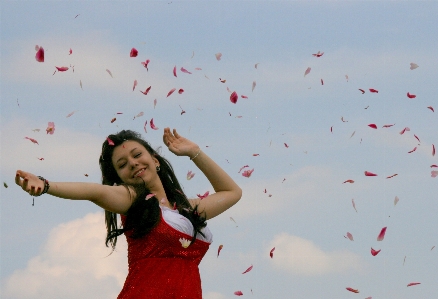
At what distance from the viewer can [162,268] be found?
6.73 m

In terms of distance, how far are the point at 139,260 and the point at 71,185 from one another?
122 centimetres

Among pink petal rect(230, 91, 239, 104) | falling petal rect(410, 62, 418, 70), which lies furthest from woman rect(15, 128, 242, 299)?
falling petal rect(410, 62, 418, 70)

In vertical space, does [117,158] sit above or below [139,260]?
above

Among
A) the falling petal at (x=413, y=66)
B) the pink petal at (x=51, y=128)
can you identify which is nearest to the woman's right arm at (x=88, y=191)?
the pink petal at (x=51, y=128)

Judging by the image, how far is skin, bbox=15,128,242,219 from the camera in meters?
6.33

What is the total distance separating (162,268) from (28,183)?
1652 millimetres

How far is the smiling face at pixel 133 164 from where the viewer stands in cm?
702

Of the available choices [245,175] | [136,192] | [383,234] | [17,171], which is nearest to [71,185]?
[17,171]

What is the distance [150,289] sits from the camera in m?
6.64

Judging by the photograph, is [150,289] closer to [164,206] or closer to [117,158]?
[164,206]

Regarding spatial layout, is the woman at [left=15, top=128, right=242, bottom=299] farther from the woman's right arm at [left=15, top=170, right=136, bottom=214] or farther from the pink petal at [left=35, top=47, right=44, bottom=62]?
the pink petal at [left=35, top=47, right=44, bottom=62]

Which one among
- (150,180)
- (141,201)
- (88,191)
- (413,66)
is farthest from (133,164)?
(413,66)

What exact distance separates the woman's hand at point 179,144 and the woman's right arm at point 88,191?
660 mm

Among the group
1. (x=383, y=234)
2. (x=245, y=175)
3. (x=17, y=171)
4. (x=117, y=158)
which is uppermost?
(x=17, y=171)
